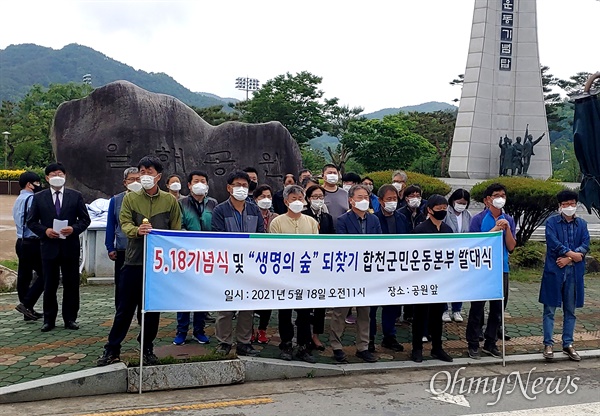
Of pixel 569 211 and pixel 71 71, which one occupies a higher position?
pixel 71 71

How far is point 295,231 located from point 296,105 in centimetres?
3194

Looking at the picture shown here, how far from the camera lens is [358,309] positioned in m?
5.38

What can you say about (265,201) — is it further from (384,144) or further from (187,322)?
(384,144)

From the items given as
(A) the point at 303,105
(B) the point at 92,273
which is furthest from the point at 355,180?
(A) the point at 303,105

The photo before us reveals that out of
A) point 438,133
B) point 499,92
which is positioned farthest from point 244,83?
point 499,92

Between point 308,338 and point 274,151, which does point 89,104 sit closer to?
point 274,151

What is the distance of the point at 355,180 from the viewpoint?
734cm

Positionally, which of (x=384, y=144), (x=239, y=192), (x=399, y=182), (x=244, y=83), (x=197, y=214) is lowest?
(x=197, y=214)

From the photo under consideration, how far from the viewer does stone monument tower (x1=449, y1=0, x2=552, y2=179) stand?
79.8 feet

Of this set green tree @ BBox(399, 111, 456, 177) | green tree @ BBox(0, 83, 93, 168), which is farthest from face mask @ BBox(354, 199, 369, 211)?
green tree @ BBox(399, 111, 456, 177)

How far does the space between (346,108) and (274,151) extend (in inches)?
1148

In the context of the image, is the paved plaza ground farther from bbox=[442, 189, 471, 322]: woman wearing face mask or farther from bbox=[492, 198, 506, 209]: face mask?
bbox=[492, 198, 506, 209]: face mask

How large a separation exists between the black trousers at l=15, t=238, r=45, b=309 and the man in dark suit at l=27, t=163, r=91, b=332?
1.39 ft

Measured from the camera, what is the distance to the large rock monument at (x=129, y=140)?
34.1 feet
